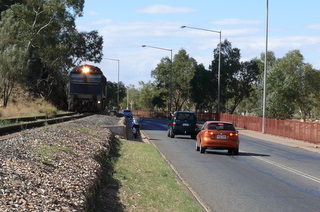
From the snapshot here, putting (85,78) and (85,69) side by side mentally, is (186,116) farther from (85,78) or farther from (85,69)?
(85,69)

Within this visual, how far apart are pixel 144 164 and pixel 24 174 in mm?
8079

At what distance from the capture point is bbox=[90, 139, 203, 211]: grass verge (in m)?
9.61

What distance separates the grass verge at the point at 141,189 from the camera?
9.61 metres

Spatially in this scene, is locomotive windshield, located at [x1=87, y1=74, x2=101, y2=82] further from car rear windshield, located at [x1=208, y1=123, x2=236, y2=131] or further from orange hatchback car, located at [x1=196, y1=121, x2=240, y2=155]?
orange hatchback car, located at [x1=196, y1=121, x2=240, y2=155]

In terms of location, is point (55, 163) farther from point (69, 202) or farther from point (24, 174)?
point (69, 202)

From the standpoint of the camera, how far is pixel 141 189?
11.5 meters

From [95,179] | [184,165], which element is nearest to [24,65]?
[184,165]

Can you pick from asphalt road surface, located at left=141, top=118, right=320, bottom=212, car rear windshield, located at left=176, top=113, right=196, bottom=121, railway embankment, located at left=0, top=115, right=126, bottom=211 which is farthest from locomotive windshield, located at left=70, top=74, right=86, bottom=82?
railway embankment, located at left=0, top=115, right=126, bottom=211

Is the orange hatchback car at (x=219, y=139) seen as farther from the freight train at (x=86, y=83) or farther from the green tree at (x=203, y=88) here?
the green tree at (x=203, y=88)

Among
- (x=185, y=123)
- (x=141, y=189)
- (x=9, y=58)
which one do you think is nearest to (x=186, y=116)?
(x=185, y=123)

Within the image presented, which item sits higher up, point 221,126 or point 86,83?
point 86,83

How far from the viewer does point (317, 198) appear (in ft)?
36.7

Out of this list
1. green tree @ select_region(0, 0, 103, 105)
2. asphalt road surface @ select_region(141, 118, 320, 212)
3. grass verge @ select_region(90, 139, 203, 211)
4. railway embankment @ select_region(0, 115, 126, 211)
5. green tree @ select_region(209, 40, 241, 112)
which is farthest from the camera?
green tree @ select_region(209, 40, 241, 112)

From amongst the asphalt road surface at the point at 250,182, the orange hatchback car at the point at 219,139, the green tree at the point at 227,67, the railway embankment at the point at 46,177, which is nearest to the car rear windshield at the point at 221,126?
the orange hatchback car at the point at 219,139
